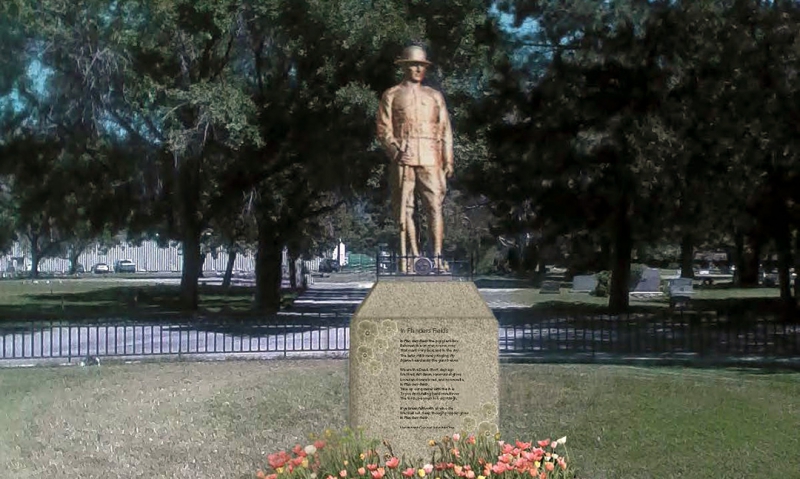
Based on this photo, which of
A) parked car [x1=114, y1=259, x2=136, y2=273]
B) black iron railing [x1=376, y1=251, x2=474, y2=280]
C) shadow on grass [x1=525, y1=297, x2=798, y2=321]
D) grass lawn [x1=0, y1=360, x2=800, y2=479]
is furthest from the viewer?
parked car [x1=114, y1=259, x2=136, y2=273]

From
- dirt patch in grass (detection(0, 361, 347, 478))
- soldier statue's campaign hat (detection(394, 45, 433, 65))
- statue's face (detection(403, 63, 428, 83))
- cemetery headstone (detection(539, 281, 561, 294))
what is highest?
soldier statue's campaign hat (detection(394, 45, 433, 65))

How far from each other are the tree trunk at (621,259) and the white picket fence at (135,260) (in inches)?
2607

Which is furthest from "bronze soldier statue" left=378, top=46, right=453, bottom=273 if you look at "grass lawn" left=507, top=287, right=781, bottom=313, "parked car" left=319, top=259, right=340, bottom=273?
"parked car" left=319, top=259, right=340, bottom=273

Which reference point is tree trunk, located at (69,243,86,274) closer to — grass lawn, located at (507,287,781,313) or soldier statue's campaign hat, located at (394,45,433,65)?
grass lawn, located at (507,287,781,313)

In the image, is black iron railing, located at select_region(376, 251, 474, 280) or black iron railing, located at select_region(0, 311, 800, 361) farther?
black iron railing, located at select_region(0, 311, 800, 361)

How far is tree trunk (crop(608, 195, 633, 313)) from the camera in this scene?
33344 millimetres

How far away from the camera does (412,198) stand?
10320mm

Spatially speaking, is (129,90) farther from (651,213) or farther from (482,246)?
(482,246)

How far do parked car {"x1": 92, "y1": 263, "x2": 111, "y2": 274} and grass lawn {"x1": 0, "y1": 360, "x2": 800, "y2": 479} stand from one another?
8885cm

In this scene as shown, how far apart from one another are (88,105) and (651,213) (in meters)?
16.0

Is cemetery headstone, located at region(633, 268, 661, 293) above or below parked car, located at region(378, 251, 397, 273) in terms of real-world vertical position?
below

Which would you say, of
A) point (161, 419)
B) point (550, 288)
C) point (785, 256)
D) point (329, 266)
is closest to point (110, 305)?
point (550, 288)

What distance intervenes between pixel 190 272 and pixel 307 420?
71.6ft

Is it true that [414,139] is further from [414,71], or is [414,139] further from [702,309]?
[702,309]
